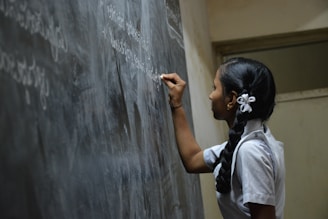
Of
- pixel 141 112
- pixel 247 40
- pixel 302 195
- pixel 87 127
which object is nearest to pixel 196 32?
pixel 247 40

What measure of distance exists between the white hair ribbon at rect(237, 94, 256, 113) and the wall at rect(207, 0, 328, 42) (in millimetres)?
2385

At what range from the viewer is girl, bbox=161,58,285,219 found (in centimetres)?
145

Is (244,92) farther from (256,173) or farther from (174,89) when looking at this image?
(174,89)

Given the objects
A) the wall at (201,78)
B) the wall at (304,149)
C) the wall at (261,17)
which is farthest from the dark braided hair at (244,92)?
the wall at (304,149)

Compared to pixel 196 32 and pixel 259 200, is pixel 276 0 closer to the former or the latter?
pixel 196 32

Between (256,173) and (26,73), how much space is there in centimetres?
71

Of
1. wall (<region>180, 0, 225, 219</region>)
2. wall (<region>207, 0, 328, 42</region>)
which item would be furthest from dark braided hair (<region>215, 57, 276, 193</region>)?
wall (<region>207, 0, 328, 42</region>)

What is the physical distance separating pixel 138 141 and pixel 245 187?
0.33 m

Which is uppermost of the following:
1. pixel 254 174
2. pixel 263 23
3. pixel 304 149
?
pixel 263 23

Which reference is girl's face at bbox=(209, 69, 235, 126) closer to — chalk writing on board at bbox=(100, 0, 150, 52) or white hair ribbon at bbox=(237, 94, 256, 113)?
white hair ribbon at bbox=(237, 94, 256, 113)

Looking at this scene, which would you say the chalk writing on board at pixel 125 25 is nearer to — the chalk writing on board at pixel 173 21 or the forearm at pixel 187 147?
the forearm at pixel 187 147

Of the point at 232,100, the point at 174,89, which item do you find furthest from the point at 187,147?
the point at 232,100

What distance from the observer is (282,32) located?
12.7ft

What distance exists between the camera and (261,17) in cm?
390
